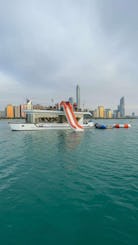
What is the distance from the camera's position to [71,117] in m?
38.2

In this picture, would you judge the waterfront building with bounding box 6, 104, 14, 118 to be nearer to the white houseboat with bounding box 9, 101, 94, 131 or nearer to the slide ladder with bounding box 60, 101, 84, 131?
the white houseboat with bounding box 9, 101, 94, 131

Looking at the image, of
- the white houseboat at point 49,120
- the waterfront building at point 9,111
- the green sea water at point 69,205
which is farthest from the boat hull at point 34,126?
the waterfront building at point 9,111

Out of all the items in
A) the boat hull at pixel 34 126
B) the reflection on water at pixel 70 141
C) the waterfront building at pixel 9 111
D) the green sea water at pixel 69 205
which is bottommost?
the green sea water at pixel 69 205

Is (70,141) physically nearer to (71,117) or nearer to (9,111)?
(71,117)

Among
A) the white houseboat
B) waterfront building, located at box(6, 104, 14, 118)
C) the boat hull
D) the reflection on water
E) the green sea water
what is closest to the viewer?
the green sea water

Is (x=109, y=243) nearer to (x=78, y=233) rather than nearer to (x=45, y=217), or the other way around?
(x=78, y=233)

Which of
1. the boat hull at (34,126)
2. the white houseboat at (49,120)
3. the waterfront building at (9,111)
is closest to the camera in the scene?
the boat hull at (34,126)

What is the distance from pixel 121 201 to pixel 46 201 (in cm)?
342

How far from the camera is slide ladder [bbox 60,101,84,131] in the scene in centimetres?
3716

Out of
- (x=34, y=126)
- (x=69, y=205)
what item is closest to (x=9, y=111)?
(x=34, y=126)

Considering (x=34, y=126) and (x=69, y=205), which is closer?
(x=69, y=205)

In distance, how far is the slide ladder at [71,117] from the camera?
122ft

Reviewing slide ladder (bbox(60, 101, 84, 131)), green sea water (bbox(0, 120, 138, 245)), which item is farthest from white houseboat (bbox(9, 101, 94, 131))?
green sea water (bbox(0, 120, 138, 245))

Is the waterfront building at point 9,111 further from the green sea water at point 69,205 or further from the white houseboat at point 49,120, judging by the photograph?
the green sea water at point 69,205
